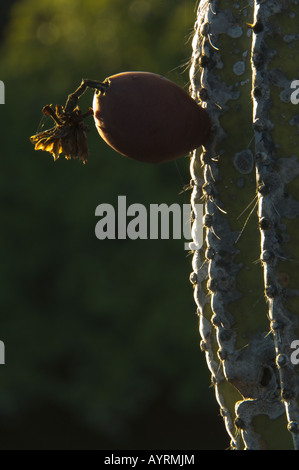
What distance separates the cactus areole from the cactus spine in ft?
0.30

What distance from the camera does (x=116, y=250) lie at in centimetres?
509

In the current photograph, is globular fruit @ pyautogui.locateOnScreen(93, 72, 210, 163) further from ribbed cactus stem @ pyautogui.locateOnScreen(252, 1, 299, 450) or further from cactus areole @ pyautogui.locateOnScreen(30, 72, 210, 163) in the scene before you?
ribbed cactus stem @ pyautogui.locateOnScreen(252, 1, 299, 450)

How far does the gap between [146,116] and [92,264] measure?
357 centimetres

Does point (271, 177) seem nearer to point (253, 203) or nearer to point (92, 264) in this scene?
point (253, 203)

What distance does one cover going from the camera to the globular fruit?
1556mm

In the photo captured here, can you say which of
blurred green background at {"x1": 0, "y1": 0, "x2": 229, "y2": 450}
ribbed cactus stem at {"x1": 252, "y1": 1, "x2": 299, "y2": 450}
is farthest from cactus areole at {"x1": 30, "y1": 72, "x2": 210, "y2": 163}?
blurred green background at {"x1": 0, "y1": 0, "x2": 229, "y2": 450}

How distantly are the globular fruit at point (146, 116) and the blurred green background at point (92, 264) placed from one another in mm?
3359

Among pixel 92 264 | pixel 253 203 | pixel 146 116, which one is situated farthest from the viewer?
pixel 92 264

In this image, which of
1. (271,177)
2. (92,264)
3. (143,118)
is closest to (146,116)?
(143,118)

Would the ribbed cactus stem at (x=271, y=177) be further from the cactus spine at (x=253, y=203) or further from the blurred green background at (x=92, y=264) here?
the blurred green background at (x=92, y=264)

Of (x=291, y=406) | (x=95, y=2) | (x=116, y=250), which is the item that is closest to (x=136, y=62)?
(x=95, y=2)

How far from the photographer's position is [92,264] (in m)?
5.07
